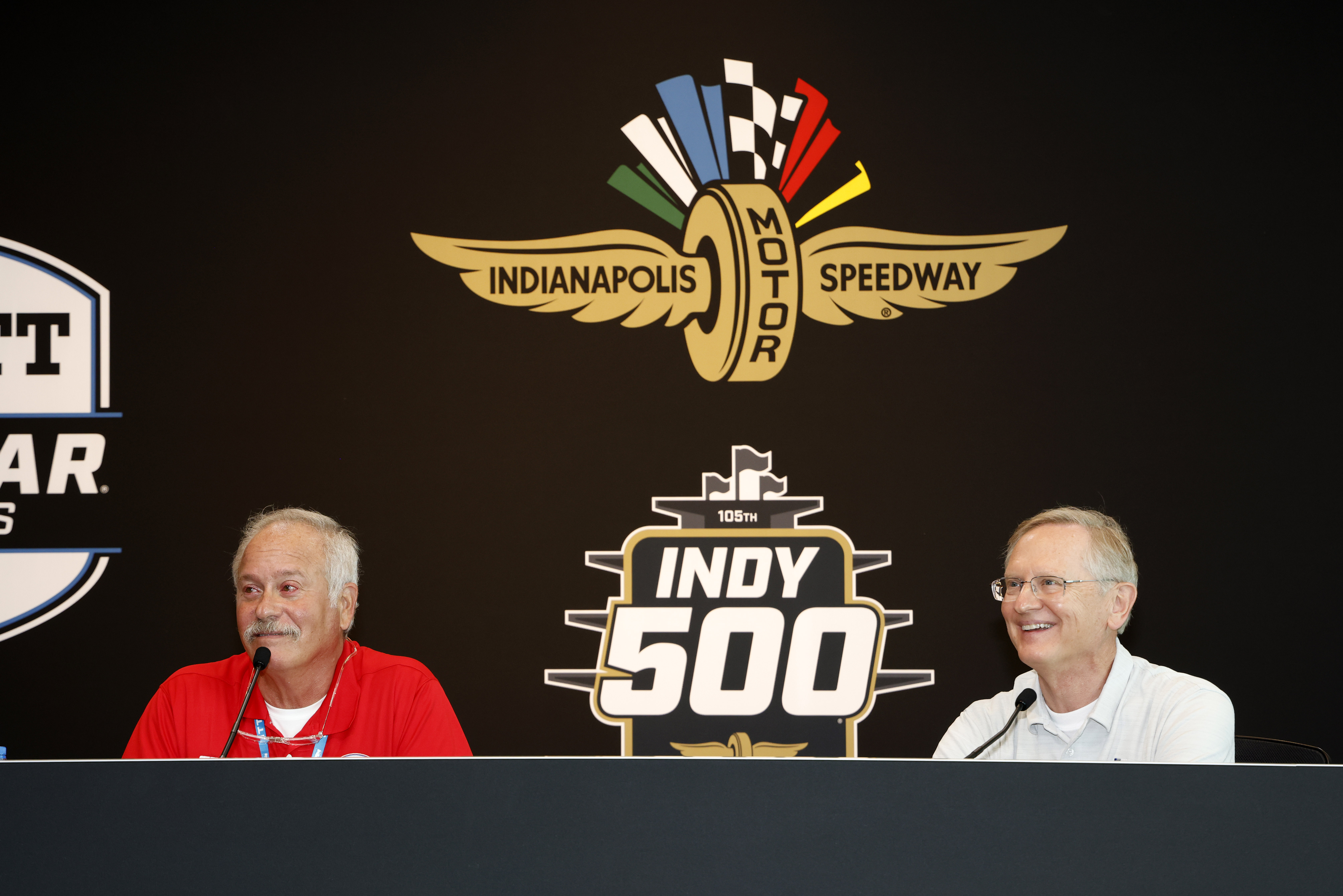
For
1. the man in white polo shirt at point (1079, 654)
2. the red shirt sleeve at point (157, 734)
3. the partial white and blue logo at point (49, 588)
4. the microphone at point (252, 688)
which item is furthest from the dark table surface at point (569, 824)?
the partial white and blue logo at point (49, 588)

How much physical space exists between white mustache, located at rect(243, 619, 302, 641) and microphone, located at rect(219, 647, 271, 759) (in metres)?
0.04

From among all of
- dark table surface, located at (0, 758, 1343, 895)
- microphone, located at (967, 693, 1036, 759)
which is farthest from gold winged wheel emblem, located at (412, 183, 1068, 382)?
dark table surface, located at (0, 758, 1343, 895)

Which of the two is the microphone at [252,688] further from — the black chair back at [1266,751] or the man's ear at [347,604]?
the black chair back at [1266,751]

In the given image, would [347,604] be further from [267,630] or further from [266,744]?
[266,744]

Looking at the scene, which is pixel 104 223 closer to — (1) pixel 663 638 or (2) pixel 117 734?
(2) pixel 117 734

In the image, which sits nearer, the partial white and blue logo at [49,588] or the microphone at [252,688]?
the microphone at [252,688]

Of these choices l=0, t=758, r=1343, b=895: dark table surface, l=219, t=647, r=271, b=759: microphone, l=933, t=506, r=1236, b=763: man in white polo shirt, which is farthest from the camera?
l=933, t=506, r=1236, b=763: man in white polo shirt

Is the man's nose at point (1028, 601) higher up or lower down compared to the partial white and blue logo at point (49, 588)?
higher up

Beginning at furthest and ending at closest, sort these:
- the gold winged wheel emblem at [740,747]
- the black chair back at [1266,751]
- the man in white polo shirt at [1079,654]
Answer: the gold winged wheel emblem at [740,747] → the black chair back at [1266,751] → the man in white polo shirt at [1079,654]

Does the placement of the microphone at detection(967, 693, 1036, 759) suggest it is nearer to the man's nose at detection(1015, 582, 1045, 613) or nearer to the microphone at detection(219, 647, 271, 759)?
the microphone at detection(219, 647, 271, 759)

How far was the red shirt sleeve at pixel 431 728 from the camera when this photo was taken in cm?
187

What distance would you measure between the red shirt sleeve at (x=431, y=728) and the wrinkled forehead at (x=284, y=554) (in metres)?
0.30

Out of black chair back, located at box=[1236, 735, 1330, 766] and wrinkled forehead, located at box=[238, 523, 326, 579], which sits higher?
wrinkled forehead, located at box=[238, 523, 326, 579]

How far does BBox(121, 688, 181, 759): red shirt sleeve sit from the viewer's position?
1.85 metres
